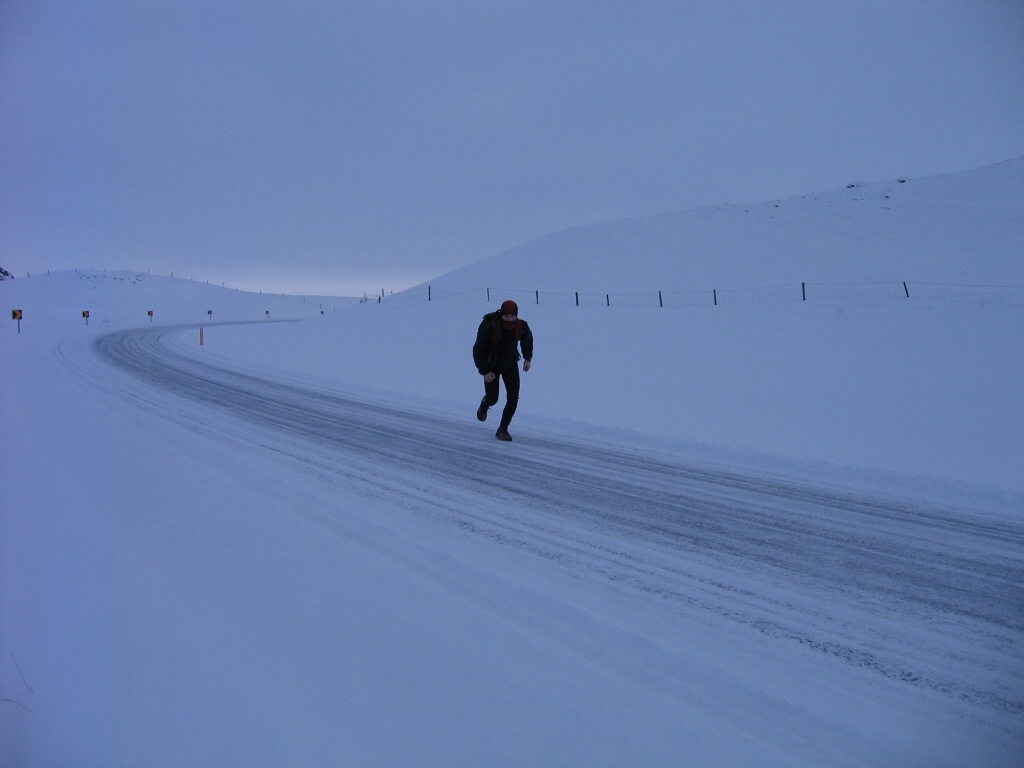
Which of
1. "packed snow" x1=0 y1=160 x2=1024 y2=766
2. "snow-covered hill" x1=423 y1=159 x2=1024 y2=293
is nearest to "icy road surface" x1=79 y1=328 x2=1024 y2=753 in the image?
"packed snow" x1=0 y1=160 x2=1024 y2=766

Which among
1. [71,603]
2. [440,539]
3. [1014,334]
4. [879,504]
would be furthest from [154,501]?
[1014,334]

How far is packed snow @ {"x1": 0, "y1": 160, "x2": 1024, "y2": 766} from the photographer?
2.31m

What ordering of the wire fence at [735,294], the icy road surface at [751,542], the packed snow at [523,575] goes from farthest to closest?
1. the wire fence at [735,294]
2. the icy road surface at [751,542]
3. the packed snow at [523,575]

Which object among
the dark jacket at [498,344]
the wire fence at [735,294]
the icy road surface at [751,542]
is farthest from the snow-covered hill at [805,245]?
the icy road surface at [751,542]

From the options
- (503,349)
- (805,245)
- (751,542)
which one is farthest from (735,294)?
(751,542)

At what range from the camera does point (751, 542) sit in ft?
13.9

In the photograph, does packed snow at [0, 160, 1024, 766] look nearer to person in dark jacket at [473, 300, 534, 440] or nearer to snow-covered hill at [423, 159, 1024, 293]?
person in dark jacket at [473, 300, 534, 440]

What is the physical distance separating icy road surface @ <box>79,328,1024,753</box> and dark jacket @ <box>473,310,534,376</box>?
106 cm

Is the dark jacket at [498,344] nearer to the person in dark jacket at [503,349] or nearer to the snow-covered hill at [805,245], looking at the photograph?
the person in dark jacket at [503,349]

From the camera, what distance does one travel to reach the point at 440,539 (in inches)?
162

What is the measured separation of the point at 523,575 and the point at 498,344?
476 cm

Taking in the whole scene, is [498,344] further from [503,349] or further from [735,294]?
[735,294]

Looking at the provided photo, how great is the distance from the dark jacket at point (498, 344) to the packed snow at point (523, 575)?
105 cm

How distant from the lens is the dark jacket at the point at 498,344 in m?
7.93
